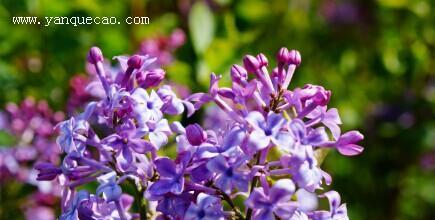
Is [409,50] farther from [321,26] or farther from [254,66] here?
[254,66]

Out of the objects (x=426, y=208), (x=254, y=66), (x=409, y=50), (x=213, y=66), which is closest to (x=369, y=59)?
(x=409, y=50)

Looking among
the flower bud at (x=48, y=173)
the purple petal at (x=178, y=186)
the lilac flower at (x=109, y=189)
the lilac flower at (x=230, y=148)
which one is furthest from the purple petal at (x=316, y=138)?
the flower bud at (x=48, y=173)

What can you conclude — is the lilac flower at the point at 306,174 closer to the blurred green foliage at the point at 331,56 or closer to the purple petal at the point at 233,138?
the purple petal at the point at 233,138

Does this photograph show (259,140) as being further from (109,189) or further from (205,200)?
(109,189)

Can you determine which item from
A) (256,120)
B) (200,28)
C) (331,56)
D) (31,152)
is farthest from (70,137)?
(331,56)

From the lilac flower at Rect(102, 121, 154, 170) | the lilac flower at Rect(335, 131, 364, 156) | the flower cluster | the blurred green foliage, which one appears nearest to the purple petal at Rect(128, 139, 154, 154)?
the lilac flower at Rect(102, 121, 154, 170)

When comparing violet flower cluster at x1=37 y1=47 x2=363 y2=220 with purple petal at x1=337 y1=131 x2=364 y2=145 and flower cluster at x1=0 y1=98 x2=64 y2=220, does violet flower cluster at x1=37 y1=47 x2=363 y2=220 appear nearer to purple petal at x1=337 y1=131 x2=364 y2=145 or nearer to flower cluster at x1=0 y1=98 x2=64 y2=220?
purple petal at x1=337 y1=131 x2=364 y2=145
